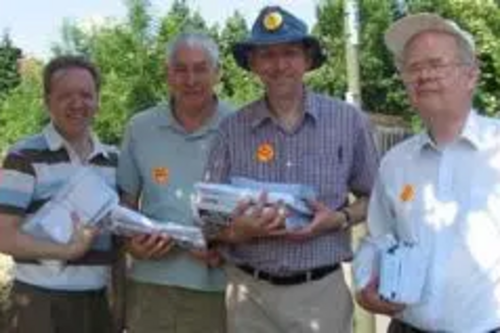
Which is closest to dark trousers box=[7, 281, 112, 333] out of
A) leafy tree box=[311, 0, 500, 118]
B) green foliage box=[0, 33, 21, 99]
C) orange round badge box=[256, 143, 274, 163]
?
orange round badge box=[256, 143, 274, 163]

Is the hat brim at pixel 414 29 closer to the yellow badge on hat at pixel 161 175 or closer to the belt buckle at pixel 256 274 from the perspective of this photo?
the belt buckle at pixel 256 274

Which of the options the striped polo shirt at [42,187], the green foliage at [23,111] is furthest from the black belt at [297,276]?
the green foliage at [23,111]

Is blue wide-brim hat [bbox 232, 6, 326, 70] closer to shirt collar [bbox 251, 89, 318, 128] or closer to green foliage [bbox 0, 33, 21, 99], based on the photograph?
shirt collar [bbox 251, 89, 318, 128]

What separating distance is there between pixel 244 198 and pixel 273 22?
2.56 ft

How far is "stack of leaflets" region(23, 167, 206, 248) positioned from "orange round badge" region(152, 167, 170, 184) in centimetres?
31

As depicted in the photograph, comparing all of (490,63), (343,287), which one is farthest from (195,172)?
(490,63)

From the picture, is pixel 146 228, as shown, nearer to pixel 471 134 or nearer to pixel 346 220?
pixel 346 220

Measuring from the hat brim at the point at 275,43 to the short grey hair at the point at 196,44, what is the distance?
21 cm

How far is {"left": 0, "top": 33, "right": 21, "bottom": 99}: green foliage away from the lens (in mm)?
25688

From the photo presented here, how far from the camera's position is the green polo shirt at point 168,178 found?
4.62m

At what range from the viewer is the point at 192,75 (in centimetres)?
462

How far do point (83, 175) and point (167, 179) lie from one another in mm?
472

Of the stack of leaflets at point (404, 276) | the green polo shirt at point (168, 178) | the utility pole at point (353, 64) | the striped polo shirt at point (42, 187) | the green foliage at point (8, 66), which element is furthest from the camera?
the green foliage at point (8, 66)

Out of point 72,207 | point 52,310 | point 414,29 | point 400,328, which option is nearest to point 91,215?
point 72,207
